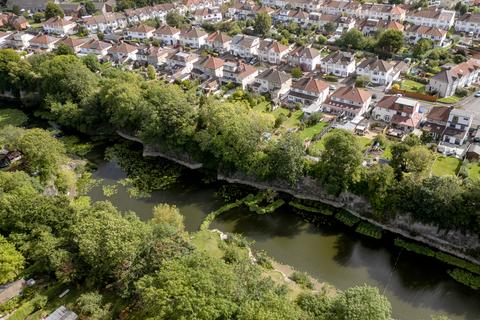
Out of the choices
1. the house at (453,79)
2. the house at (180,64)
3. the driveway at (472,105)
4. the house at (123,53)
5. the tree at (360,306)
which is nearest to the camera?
the tree at (360,306)

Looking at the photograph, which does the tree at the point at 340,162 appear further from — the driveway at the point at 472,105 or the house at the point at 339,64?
the house at the point at 339,64

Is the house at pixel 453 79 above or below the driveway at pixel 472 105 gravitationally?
above

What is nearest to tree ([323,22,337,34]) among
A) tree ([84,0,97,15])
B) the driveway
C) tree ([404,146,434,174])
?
the driveway

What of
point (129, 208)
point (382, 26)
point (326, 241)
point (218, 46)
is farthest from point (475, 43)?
point (129, 208)

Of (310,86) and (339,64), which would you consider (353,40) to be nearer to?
(339,64)

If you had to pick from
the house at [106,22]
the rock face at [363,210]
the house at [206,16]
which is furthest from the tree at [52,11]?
the rock face at [363,210]

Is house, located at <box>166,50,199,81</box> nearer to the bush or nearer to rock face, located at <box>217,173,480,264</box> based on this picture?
rock face, located at <box>217,173,480,264</box>

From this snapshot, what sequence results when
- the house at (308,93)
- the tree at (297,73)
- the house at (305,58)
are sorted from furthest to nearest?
Answer: the house at (305,58) < the tree at (297,73) < the house at (308,93)
